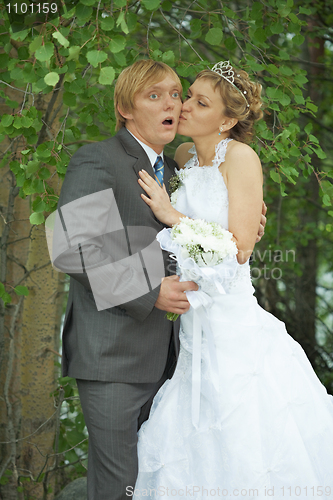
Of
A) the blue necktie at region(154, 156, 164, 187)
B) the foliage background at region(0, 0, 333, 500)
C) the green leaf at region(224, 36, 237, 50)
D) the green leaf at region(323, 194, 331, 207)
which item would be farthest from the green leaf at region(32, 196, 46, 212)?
the green leaf at region(323, 194, 331, 207)

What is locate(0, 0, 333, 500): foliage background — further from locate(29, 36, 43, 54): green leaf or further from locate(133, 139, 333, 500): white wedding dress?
locate(133, 139, 333, 500): white wedding dress

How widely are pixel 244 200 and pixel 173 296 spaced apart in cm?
57

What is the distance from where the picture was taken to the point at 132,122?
2326 millimetres

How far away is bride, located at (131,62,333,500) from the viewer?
2.04m

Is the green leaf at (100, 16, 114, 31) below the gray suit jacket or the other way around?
the other way around

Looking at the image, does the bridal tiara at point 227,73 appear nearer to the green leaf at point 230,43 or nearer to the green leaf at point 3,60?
the green leaf at point 230,43

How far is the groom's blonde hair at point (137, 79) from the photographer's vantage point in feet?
7.36

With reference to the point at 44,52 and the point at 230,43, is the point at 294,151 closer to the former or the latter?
the point at 230,43

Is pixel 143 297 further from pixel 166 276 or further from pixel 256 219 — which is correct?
pixel 256 219

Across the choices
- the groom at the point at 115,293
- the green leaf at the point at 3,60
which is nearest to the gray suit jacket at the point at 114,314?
the groom at the point at 115,293

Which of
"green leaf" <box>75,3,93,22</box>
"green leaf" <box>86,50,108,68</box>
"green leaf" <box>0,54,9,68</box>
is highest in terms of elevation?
"green leaf" <box>75,3,93,22</box>

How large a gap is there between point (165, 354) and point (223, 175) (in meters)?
0.91

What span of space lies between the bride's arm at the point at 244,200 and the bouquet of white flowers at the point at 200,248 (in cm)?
13

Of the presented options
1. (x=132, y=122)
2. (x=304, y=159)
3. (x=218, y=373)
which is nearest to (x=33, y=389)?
(x=218, y=373)
